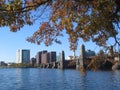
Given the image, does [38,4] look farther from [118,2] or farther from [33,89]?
[33,89]

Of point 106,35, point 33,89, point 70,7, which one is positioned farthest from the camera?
point 33,89

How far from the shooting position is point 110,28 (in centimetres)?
1310

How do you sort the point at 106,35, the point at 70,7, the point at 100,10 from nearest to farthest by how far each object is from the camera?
the point at 100,10 < the point at 70,7 < the point at 106,35

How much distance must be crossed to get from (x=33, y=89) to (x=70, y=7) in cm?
5604

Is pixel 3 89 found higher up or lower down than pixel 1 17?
lower down

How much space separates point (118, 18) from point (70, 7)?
2.07m

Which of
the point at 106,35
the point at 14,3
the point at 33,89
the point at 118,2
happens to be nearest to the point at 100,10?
the point at 118,2

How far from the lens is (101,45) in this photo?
1448cm

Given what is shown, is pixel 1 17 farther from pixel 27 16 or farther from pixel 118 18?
pixel 118 18

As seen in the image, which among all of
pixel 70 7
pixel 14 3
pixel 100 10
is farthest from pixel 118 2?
pixel 14 3

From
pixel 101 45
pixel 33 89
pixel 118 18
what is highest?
pixel 118 18

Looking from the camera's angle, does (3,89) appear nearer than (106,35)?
No

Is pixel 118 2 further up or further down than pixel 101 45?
further up

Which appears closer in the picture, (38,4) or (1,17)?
(1,17)
